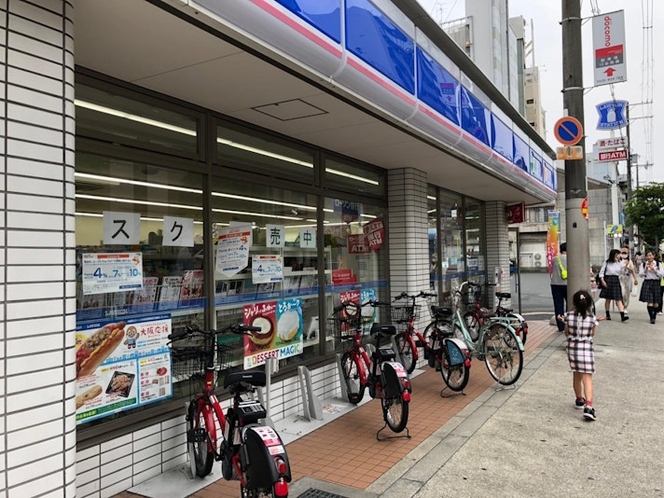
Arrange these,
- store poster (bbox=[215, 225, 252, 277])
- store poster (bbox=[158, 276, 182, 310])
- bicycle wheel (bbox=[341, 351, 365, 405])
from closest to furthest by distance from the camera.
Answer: store poster (bbox=[158, 276, 182, 310]) < store poster (bbox=[215, 225, 252, 277]) < bicycle wheel (bbox=[341, 351, 365, 405])

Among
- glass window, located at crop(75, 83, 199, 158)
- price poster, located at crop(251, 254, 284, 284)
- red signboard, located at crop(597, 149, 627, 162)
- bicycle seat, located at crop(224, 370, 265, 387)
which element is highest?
red signboard, located at crop(597, 149, 627, 162)

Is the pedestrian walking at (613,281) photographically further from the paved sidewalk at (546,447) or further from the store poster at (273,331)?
the store poster at (273,331)

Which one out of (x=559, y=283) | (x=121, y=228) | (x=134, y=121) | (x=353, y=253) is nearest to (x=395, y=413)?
(x=353, y=253)

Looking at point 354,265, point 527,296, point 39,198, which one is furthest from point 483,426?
point 527,296

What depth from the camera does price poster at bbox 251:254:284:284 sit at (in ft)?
18.0

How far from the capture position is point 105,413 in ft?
12.8

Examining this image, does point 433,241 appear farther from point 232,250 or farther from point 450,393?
point 232,250

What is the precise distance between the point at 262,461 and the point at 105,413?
5.19 ft

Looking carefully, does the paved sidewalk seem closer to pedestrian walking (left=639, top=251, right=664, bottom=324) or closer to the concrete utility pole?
A: the concrete utility pole

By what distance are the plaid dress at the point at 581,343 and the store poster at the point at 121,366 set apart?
14.1 ft

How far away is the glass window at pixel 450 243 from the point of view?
10039 mm

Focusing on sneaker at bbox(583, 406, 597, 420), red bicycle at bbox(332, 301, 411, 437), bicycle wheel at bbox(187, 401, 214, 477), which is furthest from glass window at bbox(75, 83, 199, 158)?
sneaker at bbox(583, 406, 597, 420)

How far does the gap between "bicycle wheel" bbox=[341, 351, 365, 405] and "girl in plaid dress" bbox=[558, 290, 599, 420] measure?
2417mm

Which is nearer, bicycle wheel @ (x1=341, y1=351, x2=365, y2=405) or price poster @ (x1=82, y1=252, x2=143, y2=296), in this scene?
price poster @ (x1=82, y1=252, x2=143, y2=296)
